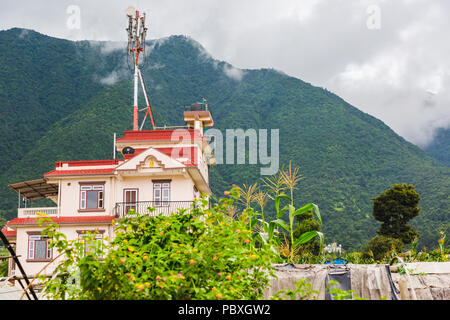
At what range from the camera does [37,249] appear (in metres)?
20.1

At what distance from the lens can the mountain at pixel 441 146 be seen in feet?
258

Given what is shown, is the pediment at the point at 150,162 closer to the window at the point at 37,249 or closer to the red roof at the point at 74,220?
the red roof at the point at 74,220

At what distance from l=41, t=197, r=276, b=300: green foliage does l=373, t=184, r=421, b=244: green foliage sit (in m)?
29.8

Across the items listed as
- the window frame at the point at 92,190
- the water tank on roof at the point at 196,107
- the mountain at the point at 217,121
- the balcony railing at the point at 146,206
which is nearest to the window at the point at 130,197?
the balcony railing at the point at 146,206

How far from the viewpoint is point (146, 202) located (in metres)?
19.6

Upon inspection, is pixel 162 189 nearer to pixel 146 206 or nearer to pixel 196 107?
pixel 146 206

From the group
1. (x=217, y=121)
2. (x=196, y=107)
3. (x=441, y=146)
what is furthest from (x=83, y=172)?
(x=441, y=146)

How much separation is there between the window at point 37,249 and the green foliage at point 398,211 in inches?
854

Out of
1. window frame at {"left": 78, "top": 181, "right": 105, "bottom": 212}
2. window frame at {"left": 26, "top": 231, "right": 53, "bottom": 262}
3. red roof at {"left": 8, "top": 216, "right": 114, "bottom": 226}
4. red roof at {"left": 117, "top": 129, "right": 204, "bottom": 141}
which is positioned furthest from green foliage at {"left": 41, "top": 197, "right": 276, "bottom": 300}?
red roof at {"left": 117, "top": 129, "right": 204, "bottom": 141}

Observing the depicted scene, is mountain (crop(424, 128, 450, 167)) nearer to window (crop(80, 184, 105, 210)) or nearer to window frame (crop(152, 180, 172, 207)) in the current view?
window frame (crop(152, 180, 172, 207))

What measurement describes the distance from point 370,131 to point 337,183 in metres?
16.6

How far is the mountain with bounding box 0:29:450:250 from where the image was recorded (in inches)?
1727

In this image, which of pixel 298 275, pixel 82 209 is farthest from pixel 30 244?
pixel 298 275
